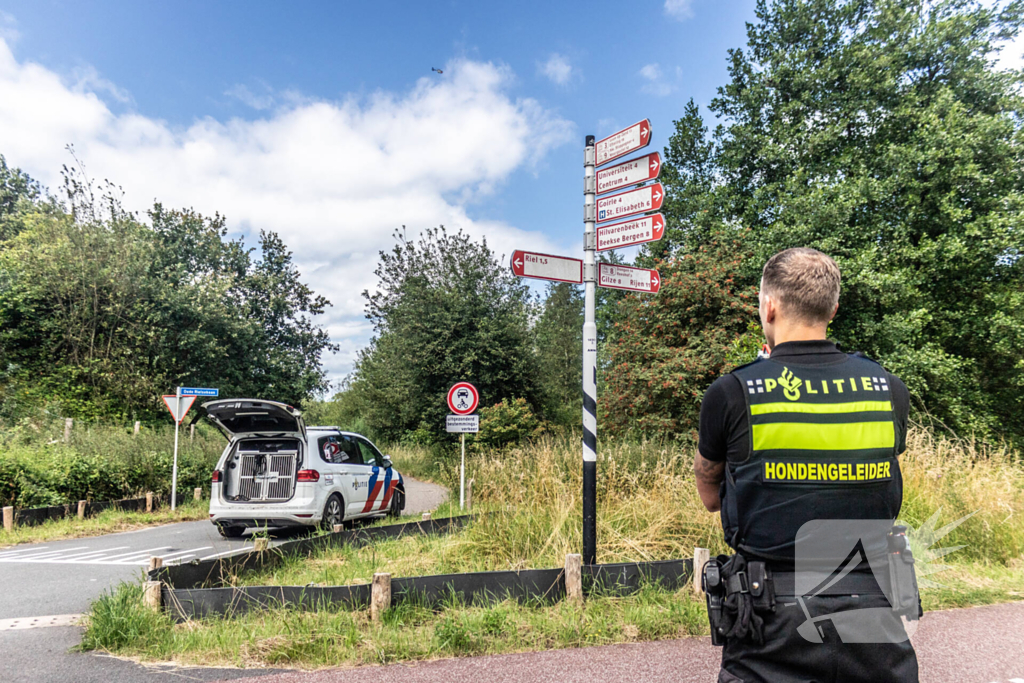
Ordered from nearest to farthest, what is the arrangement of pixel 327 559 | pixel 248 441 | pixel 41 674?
pixel 41 674 → pixel 327 559 → pixel 248 441

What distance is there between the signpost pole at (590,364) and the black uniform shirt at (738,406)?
143 inches

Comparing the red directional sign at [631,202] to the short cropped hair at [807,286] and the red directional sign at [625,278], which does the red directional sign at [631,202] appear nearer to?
the red directional sign at [625,278]

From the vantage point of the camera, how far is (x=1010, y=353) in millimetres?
18062

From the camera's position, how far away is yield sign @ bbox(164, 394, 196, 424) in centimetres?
1359

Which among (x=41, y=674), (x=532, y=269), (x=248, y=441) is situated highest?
(x=532, y=269)

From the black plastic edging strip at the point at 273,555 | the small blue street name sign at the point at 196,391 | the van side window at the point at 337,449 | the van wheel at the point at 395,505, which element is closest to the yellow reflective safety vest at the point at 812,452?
the black plastic edging strip at the point at 273,555

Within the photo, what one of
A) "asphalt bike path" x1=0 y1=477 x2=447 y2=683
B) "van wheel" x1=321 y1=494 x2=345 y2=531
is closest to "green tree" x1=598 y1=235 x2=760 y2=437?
"van wheel" x1=321 y1=494 x2=345 y2=531

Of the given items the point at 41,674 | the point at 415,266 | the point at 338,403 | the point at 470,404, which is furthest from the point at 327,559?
the point at 338,403

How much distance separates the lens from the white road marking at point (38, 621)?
17.5ft

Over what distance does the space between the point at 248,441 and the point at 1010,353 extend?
20310 millimetres

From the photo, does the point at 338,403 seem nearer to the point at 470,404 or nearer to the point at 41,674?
the point at 470,404

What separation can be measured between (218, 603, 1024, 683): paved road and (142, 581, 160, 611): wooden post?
1389mm

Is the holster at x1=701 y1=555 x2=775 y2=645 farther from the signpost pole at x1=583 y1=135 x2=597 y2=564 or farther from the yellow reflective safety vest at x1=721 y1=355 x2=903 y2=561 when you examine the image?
the signpost pole at x1=583 y1=135 x2=597 y2=564

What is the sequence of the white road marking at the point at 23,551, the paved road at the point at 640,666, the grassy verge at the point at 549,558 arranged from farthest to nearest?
1. the white road marking at the point at 23,551
2. the grassy verge at the point at 549,558
3. the paved road at the point at 640,666
